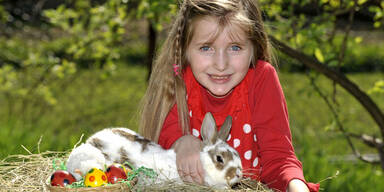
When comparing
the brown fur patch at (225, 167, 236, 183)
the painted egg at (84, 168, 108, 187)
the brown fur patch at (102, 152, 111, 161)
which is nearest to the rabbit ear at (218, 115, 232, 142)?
the brown fur patch at (225, 167, 236, 183)

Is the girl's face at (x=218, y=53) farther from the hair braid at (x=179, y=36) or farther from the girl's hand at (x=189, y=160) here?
the girl's hand at (x=189, y=160)

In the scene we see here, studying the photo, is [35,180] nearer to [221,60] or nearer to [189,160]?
[189,160]

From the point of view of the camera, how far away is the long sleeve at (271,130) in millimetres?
2328

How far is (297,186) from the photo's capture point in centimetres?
210

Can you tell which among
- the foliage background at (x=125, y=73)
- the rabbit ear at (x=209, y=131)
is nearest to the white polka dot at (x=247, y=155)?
the rabbit ear at (x=209, y=131)

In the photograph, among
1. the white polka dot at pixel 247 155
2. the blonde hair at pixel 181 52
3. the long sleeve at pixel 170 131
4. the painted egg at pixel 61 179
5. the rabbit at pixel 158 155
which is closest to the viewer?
the painted egg at pixel 61 179

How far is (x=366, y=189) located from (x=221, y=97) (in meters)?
1.75

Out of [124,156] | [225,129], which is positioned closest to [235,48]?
[225,129]

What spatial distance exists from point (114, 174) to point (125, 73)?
290 inches

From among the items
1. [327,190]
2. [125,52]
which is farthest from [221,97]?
[125,52]

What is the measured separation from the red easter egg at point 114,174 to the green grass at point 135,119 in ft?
4.73

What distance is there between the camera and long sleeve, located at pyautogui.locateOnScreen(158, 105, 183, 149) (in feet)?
8.42

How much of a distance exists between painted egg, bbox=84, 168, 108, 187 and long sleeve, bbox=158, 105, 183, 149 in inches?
27.5

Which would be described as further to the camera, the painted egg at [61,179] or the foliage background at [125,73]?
the foliage background at [125,73]
